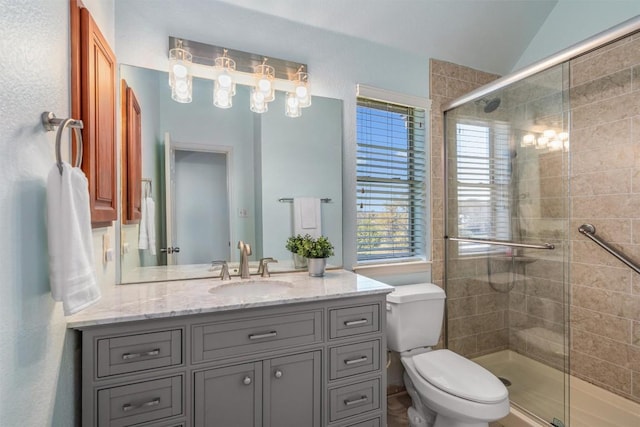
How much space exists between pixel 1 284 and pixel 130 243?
1.02 m

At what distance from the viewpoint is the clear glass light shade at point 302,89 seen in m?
1.90

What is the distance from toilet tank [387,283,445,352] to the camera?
73.4 inches

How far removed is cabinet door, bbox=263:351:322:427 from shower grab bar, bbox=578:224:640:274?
6.53 ft

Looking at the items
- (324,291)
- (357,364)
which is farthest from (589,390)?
(324,291)

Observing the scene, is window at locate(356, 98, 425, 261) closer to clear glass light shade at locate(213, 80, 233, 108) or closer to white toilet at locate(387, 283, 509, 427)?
white toilet at locate(387, 283, 509, 427)

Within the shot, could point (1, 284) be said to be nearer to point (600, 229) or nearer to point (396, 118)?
point (396, 118)

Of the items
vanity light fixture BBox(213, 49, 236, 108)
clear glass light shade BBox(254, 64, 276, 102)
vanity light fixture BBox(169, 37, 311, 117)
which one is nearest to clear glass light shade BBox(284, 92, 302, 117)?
vanity light fixture BBox(169, 37, 311, 117)

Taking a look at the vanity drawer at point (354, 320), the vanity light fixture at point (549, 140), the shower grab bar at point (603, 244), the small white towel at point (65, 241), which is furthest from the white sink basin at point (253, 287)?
the shower grab bar at point (603, 244)

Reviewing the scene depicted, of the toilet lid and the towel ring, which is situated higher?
the towel ring

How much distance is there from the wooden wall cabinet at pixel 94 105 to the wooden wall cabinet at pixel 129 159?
20 cm

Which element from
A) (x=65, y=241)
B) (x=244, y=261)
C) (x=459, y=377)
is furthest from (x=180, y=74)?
(x=459, y=377)

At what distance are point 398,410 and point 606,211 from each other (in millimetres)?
1888

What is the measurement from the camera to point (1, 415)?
63 centimetres

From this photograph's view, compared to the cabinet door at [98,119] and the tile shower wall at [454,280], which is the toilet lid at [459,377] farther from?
the cabinet door at [98,119]
